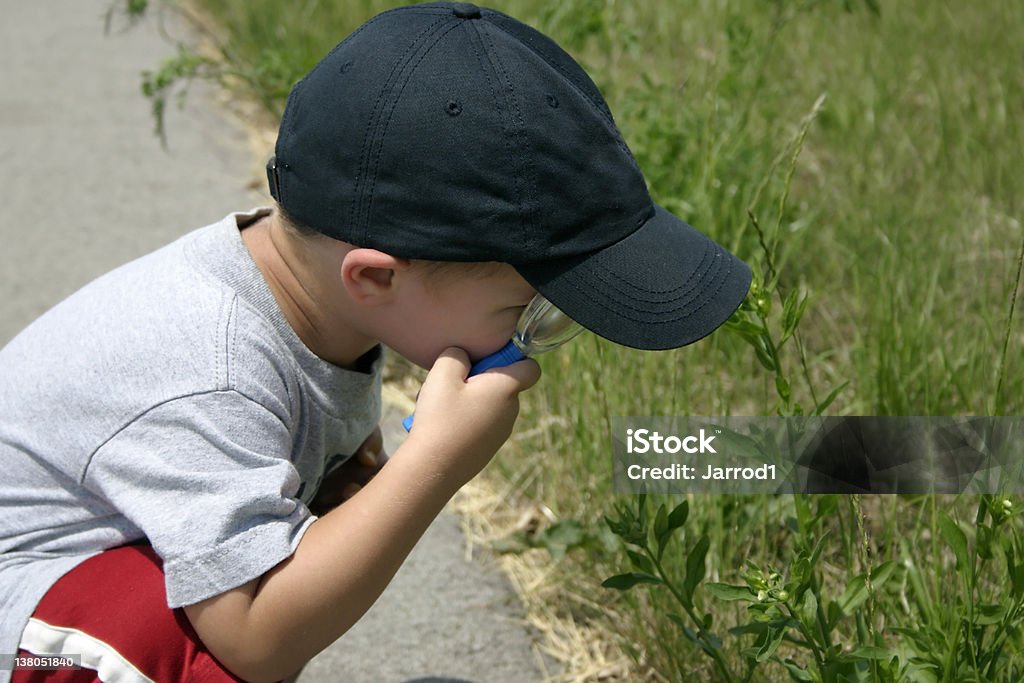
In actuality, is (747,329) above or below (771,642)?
above

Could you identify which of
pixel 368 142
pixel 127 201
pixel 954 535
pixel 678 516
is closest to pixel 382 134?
pixel 368 142

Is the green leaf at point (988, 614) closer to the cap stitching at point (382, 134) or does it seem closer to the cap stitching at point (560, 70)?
the cap stitching at point (560, 70)

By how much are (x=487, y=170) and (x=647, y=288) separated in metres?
0.29

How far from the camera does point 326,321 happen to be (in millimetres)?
1808

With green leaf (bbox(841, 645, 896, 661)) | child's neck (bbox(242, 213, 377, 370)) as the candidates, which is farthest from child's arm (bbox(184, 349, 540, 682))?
green leaf (bbox(841, 645, 896, 661))

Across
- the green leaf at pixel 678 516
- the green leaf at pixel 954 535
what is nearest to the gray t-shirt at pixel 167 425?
the green leaf at pixel 678 516

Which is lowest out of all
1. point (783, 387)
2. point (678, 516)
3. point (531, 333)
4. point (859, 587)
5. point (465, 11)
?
point (859, 587)

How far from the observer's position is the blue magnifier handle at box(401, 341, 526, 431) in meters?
1.69

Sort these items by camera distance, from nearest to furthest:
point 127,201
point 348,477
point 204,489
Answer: point 204,489
point 348,477
point 127,201

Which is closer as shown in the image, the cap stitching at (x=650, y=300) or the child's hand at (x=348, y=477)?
the cap stitching at (x=650, y=300)

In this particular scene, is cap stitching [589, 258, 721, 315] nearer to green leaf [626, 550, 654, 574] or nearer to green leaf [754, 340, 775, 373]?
green leaf [754, 340, 775, 373]

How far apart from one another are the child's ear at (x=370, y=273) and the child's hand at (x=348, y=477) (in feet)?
1.96

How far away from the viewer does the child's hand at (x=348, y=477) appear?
2.22m

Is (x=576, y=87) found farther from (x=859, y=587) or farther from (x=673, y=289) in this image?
(x=859, y=587)
